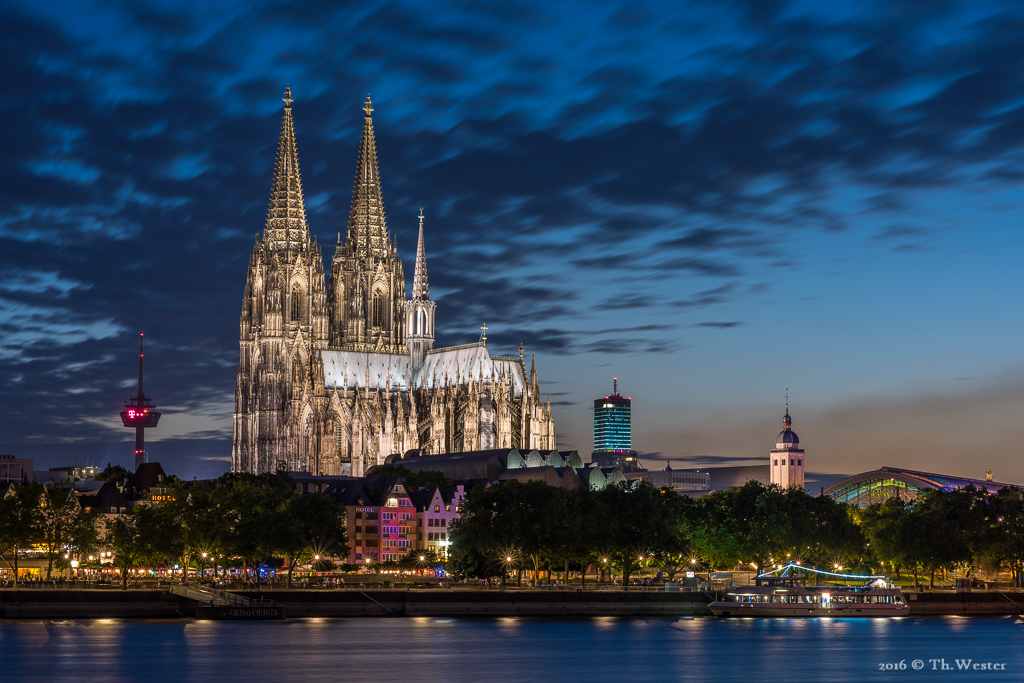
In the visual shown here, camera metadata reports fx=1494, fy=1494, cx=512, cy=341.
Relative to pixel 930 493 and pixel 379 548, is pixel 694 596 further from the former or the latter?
pixel 379 548

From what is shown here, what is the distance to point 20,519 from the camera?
114 metres

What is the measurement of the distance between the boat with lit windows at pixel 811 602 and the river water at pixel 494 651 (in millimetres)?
8318

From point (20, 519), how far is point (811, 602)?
6131 cm

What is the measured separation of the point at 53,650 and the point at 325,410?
115485 millimetres

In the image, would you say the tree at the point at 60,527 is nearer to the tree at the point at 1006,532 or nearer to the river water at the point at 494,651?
the river water at the point at 494,651

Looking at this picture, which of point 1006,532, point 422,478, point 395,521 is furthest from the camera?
point 422,478

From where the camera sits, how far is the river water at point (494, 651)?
2869 inches

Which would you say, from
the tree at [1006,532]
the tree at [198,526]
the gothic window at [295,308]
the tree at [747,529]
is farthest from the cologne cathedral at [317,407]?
the tree at [1006,532]

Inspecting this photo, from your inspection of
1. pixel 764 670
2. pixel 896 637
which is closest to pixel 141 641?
pixel 764 670

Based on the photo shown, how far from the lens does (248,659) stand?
3034 inches

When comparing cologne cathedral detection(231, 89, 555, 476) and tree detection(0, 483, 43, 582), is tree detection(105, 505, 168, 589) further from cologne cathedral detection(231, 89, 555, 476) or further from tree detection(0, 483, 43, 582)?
cologne cathedral detection(231, 89, 555, 476)

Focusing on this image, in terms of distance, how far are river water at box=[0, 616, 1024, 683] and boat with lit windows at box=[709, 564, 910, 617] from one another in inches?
327

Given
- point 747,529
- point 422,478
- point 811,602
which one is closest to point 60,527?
point 747,529

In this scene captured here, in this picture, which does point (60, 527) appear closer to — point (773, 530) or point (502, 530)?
point (502, 530)
